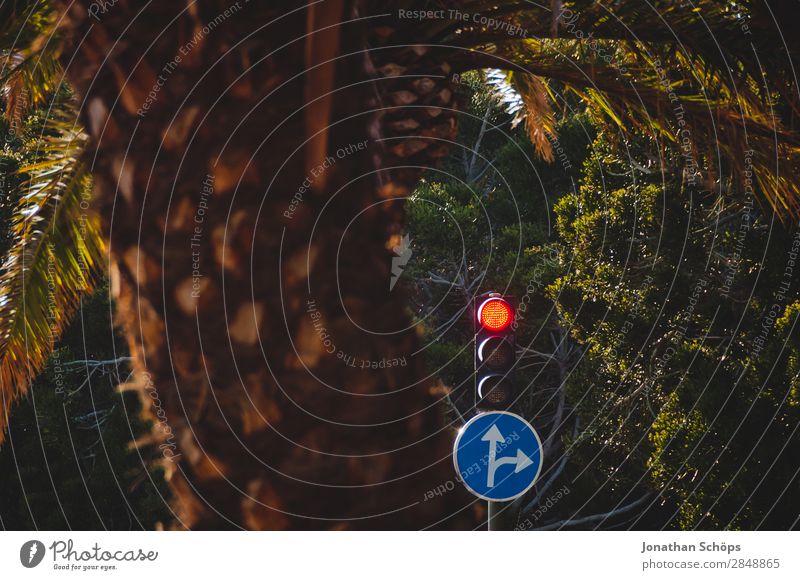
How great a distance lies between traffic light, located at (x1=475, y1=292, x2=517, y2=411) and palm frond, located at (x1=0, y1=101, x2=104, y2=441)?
2.06 m

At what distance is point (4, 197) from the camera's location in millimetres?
13172

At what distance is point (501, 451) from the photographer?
5.11 m

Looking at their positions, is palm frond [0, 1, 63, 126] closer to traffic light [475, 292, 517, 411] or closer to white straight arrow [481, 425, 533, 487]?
traffic light [475, 292, 517, 411]

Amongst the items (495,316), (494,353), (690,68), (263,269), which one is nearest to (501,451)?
(494,353)

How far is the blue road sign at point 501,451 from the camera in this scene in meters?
5.06

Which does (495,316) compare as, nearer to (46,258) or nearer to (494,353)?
(494,353)

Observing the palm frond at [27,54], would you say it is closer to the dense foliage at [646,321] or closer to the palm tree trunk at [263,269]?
the palm tree trunk at [263,269]

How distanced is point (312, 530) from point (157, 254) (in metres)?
0.99

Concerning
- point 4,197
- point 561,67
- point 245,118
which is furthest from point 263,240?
point 4,197

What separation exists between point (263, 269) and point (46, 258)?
261 centimetres

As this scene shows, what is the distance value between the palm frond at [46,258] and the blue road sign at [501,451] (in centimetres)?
209

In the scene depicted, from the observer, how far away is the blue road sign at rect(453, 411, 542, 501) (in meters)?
5.06

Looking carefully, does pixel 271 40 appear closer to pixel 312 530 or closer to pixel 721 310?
pixel 312 530

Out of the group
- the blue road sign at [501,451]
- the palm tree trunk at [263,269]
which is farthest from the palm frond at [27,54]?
the blue road sign at [501,451]
